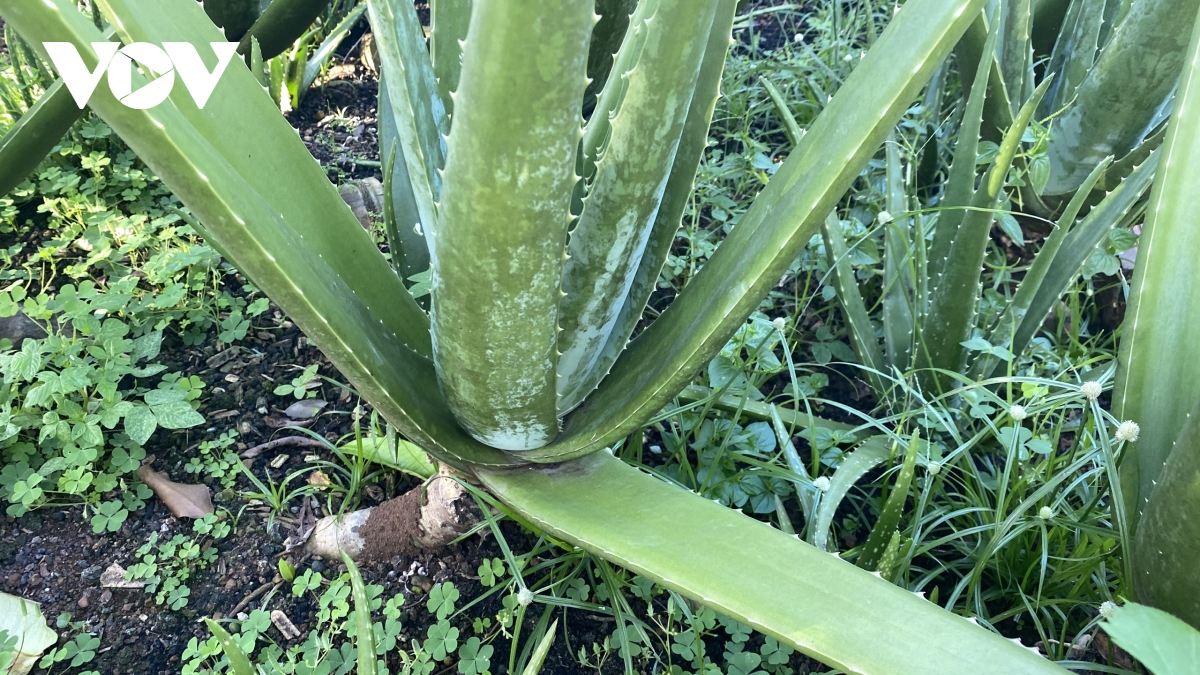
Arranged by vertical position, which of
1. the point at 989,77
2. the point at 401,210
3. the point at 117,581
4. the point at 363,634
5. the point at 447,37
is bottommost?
the point at 117,581

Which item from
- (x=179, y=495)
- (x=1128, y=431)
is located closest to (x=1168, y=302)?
(x=1128, y=431)

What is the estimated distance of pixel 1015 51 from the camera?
53.3 inches

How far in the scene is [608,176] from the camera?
0.72m

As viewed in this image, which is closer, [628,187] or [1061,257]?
[628,187]

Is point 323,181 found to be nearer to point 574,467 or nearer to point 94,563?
point 574,467

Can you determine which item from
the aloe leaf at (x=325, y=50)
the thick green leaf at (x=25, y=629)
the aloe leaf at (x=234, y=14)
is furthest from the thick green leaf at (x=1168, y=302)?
the aloe leaf at (x=325, y=50)

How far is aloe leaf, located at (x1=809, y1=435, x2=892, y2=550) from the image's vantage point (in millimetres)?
907

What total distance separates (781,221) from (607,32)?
75cm

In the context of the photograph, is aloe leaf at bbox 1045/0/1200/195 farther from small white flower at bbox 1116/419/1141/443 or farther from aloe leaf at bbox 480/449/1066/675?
aloe leaf at bbox 480/449/1066/675

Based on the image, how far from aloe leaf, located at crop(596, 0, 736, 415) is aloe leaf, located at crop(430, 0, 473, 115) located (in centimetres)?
27

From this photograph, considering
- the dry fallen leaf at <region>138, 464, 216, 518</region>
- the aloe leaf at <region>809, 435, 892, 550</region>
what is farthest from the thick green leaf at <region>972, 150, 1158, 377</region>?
the dry fallen leaf at <region>138, 464, 216, 518</region>

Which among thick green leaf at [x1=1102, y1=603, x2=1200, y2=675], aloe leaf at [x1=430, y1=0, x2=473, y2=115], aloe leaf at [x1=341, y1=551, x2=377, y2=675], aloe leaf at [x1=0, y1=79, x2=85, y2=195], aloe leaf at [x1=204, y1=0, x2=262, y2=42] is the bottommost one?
aloe leaf at [x1=341, y1=551, x2=377, y2=675]

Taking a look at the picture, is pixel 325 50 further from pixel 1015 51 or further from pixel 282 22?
pixel 1015 51

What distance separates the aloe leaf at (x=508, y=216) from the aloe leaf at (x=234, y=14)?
1007 millimetres
